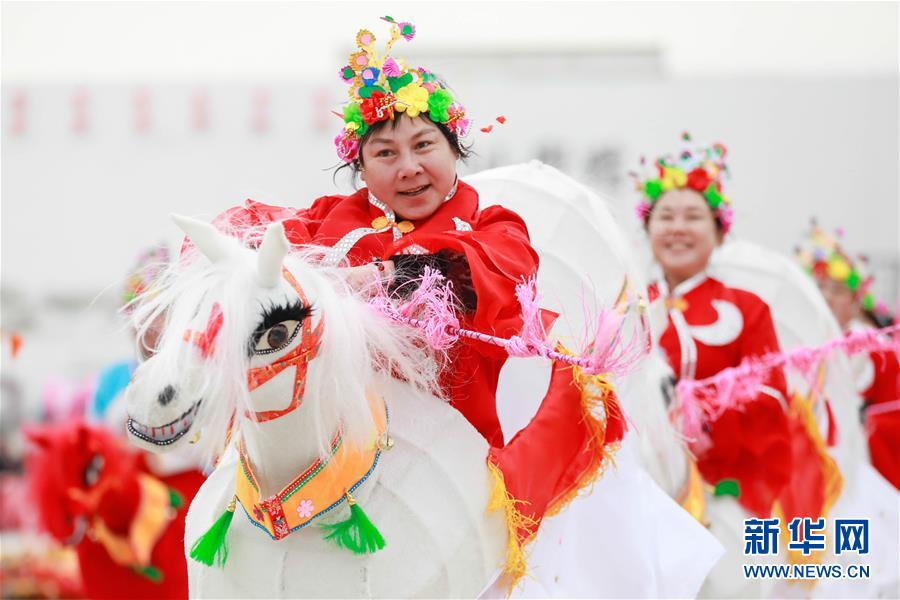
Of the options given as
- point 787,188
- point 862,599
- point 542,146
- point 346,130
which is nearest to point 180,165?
point 542,146

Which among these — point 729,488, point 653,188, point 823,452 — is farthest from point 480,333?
point 823,452

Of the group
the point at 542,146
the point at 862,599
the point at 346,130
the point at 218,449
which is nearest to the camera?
the point at 218,449

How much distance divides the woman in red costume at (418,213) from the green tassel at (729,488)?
1781 millimetres

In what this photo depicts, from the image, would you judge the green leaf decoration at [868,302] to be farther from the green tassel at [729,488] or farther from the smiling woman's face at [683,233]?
the green tassel at [729,488]

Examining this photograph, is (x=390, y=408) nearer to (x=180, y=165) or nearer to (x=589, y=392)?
(x=589, y=392)

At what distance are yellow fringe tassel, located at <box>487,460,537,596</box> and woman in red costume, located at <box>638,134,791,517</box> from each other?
1756 millimetres

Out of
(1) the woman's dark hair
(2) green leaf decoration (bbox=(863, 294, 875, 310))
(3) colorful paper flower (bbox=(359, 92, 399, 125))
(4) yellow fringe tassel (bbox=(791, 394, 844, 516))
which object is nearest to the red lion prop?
(1) the woman's dark hair

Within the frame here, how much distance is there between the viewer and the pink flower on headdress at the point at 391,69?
280 centimetres

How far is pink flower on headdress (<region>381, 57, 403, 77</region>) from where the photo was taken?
9.18 feet

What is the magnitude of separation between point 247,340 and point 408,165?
2.70 ft

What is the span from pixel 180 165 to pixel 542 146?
3.90 metres

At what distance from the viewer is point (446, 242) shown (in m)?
2.62

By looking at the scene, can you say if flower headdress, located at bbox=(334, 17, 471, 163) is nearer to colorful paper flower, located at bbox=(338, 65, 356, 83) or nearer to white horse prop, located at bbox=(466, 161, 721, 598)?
colorful paper flower, located at bbox=(338, 65, 356, 83)

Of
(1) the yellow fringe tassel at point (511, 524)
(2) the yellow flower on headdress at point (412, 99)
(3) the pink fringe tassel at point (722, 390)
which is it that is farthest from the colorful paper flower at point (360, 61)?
(3) the pink fringe tassel at point (722, 390)
